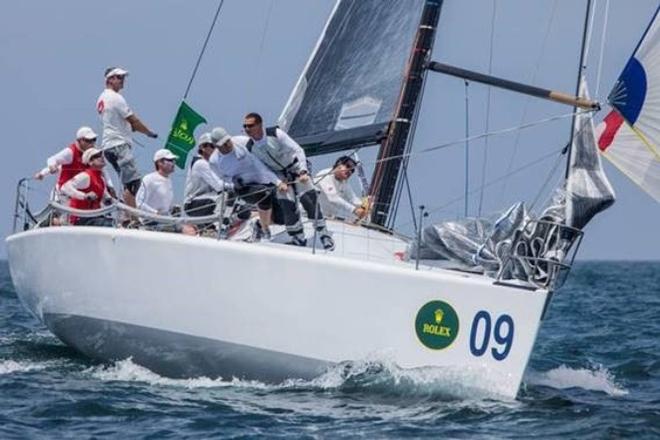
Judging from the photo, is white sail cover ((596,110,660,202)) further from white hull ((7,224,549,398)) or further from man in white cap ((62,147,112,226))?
man in white cap ((62,147,112,226))

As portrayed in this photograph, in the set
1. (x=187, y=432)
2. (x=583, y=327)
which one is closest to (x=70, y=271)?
(x=187, y=432)

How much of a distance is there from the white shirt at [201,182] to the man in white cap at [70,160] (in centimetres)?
85

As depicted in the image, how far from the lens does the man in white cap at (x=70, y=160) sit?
13078 millimetres

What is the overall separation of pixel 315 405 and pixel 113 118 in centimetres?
370

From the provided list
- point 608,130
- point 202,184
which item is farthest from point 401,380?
point 202,184

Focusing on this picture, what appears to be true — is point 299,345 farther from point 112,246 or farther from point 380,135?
point 380,135

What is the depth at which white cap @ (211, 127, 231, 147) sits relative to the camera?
12.0 meters

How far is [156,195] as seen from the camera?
12875 mm

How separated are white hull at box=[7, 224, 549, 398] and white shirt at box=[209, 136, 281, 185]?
76 cm

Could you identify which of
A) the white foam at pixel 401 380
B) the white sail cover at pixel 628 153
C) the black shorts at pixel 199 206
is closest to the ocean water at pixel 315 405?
the white foam at pixel 401 380

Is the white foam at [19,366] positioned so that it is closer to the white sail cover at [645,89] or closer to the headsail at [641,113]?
the headsail at [641,113]

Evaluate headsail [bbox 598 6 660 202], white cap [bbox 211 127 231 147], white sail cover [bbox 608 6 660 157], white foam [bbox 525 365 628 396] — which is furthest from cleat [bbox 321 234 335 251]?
white sail cover [bbox 608 6 660 157]

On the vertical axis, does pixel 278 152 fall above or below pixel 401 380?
above

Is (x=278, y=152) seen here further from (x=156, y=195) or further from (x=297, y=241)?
(x=156, y=195)
